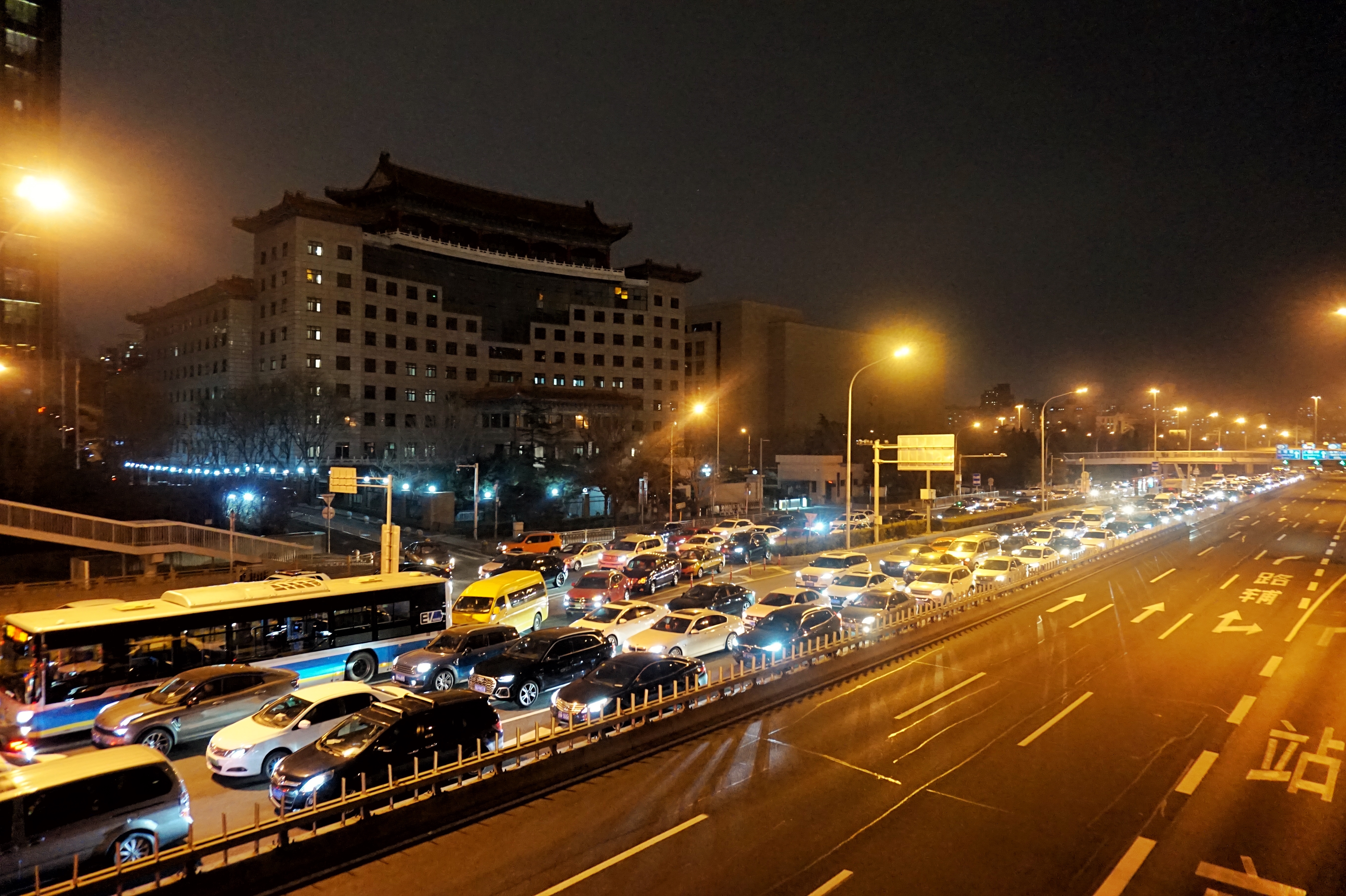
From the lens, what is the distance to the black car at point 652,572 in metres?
26.0

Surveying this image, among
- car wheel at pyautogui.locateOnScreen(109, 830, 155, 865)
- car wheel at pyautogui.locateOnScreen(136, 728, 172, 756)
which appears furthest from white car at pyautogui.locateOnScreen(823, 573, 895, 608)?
car wheel at pyautogui.locateOnScreen(109, 830, 155, 865)

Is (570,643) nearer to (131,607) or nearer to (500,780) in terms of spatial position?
(500,780)

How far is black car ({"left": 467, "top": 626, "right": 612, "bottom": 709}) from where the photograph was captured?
1448cm

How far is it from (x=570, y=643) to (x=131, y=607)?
8.42m

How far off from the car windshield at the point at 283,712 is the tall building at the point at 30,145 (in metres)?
56.4

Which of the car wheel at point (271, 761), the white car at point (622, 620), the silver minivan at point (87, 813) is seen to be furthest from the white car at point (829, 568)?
the silver minivan at point (87, 813)

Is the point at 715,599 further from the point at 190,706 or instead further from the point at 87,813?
the point at 87,813

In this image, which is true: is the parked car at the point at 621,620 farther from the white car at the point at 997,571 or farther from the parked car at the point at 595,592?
the white car at the point at 997,571

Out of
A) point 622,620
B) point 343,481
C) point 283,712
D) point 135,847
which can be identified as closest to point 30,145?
point 343,481

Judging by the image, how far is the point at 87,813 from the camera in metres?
7.73

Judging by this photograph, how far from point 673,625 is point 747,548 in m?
17.0

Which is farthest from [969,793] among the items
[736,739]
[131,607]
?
[131,607]

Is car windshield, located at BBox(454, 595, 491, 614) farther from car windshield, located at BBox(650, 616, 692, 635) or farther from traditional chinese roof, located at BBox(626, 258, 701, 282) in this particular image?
traditional chinese roof, located at BBox(626, 258, 701, 282)

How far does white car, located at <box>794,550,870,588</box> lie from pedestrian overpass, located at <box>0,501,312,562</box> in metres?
21.2
